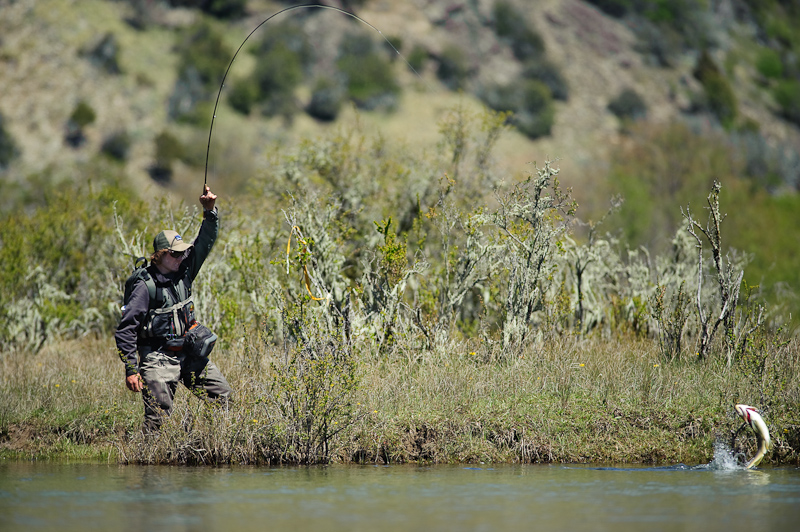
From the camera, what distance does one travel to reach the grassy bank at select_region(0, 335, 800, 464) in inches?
313

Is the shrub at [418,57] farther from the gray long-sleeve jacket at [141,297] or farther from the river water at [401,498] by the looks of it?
the river water at [401,498]

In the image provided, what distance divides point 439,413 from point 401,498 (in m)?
2.12

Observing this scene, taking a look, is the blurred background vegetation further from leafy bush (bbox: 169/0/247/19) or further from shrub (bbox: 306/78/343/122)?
leafy bush (bbox: 169/0/247/19)

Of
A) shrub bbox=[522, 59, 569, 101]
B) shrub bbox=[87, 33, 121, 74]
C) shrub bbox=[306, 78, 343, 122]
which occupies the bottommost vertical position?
shrub bbox=[306, 78, 343, 122]

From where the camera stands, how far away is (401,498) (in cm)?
637

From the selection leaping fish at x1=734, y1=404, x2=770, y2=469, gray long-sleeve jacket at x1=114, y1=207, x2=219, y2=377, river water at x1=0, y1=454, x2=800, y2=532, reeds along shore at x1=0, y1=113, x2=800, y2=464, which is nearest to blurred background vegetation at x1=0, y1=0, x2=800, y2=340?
reeds along shore at x1=0, y1=113, x2=800, y2=464

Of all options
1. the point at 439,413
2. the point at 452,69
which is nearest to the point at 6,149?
the point at 452,69

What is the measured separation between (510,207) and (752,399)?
3491mm

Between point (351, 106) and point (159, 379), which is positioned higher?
point (351, 106)

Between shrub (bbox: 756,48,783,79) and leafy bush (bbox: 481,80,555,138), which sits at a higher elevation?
shrub (bbox: 756,48,783,79)

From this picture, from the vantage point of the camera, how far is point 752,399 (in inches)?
336

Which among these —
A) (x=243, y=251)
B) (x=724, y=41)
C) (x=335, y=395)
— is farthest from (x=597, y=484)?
(x=724, y=41)

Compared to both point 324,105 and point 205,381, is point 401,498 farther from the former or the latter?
point 324,105

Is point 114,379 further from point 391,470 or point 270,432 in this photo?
point 391,470
